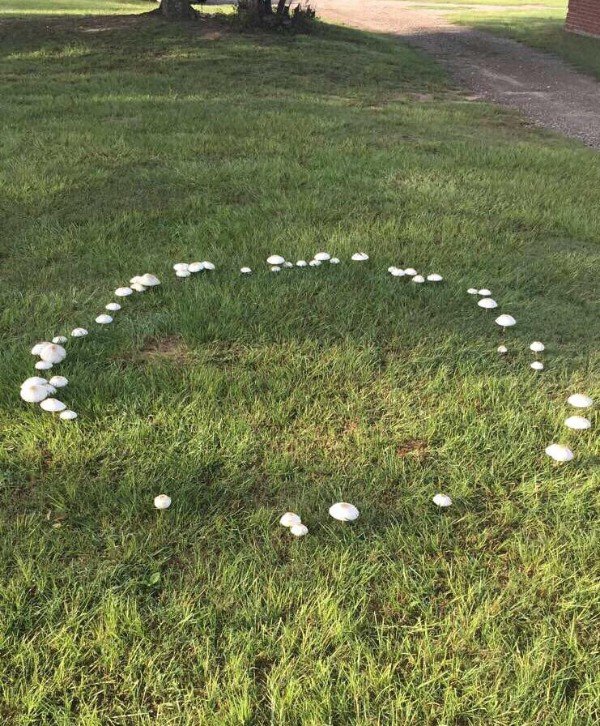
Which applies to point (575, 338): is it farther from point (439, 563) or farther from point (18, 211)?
point (18, 211)

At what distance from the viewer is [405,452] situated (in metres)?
2.72

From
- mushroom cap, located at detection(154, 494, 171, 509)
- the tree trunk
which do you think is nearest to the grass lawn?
mushroom cap, located at detection(154, 494, 171, 509)

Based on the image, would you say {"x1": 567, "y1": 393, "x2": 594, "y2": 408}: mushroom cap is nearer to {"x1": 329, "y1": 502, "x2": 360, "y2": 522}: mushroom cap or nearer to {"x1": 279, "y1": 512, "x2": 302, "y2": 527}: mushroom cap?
{"x1": 329, "y1": 502, "x2": 360, "y2": 522}: mushroom cap

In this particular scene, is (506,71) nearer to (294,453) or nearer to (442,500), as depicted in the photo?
(294,453)

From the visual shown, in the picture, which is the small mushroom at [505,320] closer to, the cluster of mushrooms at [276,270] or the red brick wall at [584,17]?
the cluster of mushrooms at [276,270]

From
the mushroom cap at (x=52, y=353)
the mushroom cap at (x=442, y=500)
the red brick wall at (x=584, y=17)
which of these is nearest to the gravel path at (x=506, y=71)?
the red brick wall at (x=584, y=17)

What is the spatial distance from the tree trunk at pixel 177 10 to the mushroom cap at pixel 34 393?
45.5 ft

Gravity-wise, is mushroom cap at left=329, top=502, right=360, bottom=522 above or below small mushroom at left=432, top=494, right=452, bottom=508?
above

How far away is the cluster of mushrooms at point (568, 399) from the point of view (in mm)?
2576

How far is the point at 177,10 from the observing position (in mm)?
14117

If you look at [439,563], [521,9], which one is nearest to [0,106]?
[439,563]

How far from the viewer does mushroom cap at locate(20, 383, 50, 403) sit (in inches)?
106

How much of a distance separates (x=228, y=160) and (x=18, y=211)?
2136 millimetres

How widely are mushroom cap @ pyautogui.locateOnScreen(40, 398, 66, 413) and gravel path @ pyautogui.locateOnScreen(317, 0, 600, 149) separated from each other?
8.30 metres
